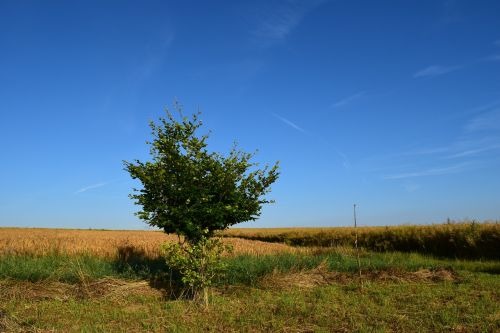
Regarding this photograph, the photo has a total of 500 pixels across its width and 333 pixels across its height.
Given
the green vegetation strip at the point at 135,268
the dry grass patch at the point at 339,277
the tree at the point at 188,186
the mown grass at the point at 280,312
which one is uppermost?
the tree at the point at 188,186

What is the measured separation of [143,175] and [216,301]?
4206 millimetres

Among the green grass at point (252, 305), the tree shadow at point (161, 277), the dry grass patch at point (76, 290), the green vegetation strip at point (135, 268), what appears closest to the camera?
the green grass at point (252, 305)

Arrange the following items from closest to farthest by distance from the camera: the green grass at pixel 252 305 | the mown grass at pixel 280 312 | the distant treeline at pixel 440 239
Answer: the mown grass at pixel 280 312, the green grass at pixel 252 305, the distant treeline at pixel 440 239

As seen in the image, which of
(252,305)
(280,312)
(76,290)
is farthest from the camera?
(76,290)

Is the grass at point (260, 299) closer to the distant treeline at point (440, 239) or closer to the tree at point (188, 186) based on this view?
the tree at point (188, 186)

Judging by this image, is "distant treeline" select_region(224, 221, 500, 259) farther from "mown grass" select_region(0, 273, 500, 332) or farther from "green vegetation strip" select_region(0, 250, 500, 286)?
"mown grass" select_region(0, 273, 500, 332)

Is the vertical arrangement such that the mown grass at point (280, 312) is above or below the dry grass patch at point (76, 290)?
below

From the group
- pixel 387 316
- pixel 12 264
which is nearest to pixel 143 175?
pixel 12 264

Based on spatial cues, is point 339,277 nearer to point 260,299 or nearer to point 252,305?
point 260,299

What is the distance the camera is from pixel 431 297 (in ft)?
38.3

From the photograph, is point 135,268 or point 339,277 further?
point 135,268

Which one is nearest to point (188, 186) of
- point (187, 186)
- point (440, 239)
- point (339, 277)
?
point (187, 186)

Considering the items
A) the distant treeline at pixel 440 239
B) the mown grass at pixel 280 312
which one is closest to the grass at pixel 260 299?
the mown grass at pixel 280 312

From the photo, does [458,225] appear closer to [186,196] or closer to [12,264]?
[186,196]
